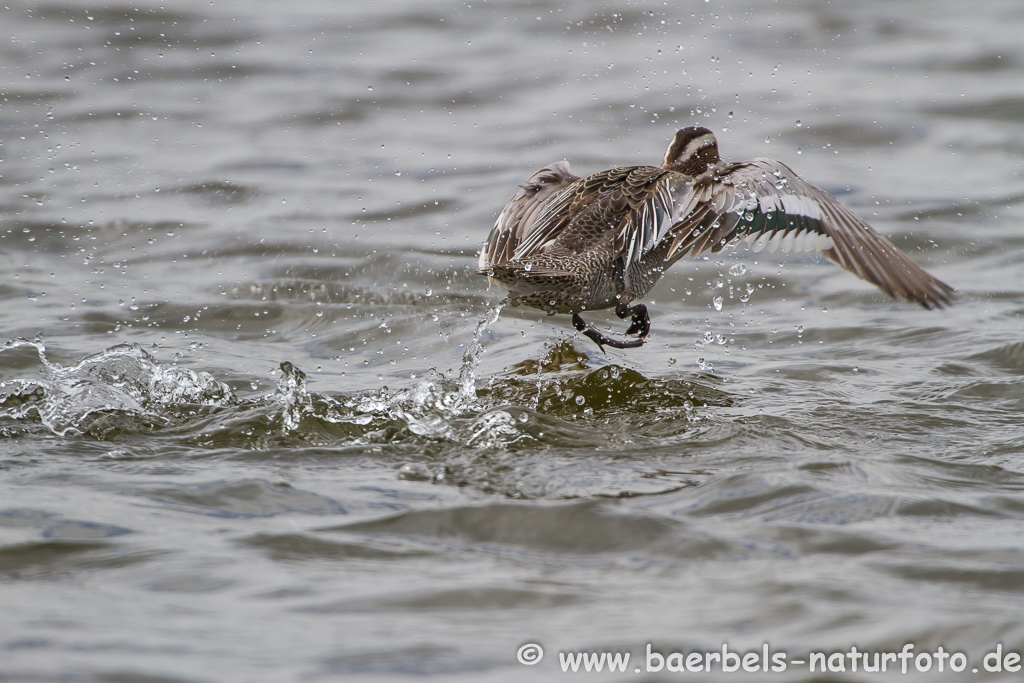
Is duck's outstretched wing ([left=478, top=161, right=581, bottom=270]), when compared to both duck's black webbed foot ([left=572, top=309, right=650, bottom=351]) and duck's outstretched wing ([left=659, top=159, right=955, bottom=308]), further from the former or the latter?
duck's outstretched wing ([left=659, top=159, right=955, bottom=308])

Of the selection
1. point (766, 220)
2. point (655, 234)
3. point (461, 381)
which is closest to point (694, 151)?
point (766, 220)

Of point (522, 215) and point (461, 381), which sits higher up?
point (522, 215)

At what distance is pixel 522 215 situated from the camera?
611 cm

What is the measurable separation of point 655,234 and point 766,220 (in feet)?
2.00

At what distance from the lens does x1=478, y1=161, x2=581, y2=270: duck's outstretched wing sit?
5938mm

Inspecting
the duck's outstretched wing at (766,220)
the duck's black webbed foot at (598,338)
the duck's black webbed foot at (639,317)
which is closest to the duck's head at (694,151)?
the duck's outstretched wing at (766,220)
